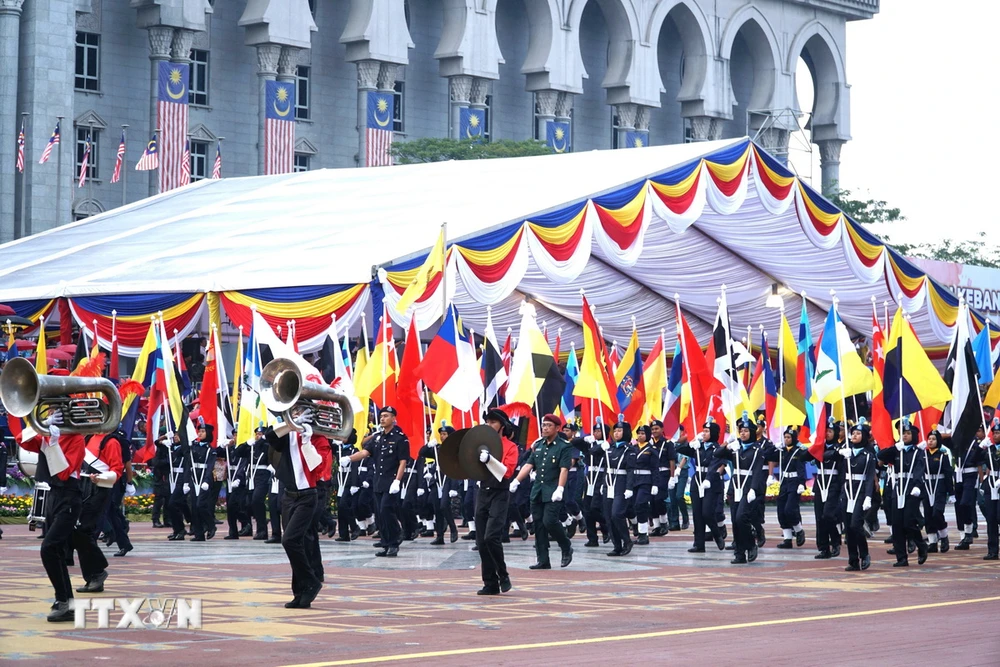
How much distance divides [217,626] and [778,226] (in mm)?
18775

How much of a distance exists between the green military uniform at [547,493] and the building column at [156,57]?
1574 inches

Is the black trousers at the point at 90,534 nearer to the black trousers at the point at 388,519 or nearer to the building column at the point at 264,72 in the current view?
the black trousers at the point at 388,519

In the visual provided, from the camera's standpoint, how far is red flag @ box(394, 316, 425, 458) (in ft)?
64.6

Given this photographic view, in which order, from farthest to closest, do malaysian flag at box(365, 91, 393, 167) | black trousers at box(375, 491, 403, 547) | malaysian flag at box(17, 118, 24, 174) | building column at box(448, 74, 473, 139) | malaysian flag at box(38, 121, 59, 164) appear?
building column at box(448, 74, 473, 139) → malaysian flag at box(365, 91, 393, 167) → malaysian flag at box(17, 118, 24, 174) → malaysian flag at box(38, 121, 59, 164) → black trousers at box(375, 491, 403, 547)

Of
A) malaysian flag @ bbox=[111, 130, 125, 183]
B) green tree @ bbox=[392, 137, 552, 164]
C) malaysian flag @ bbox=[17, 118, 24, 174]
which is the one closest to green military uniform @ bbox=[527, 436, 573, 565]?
malaysian flag @ bbox=[17, 118, 24, 174]

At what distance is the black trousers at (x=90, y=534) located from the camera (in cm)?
1293

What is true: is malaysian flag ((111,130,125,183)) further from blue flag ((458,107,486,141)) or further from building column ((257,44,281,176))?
blue flag ((458,107,486,141))

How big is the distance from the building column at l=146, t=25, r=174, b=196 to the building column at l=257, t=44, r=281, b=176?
354 cm

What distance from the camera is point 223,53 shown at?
190 feet

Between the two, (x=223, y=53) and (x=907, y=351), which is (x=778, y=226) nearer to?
(x=907, y=351)

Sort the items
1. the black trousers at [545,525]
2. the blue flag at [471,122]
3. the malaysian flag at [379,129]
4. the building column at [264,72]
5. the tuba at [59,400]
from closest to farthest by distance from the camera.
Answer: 1. the tuba at [59,400]
2. the black trousers at [545,525]
3. the building column at [264,72]
4. the malaysian flag at [379,129]
5. the blue flag at [471,122]

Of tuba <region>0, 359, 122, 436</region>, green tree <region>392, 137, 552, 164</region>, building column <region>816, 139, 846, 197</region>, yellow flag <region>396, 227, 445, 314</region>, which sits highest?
building column <region>816, 139, 846, 197</region>

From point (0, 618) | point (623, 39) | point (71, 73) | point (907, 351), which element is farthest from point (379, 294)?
point (623, 39)

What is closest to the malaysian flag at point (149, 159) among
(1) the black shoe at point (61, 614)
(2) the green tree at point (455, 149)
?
(2) the green tree at point (455, 149)
